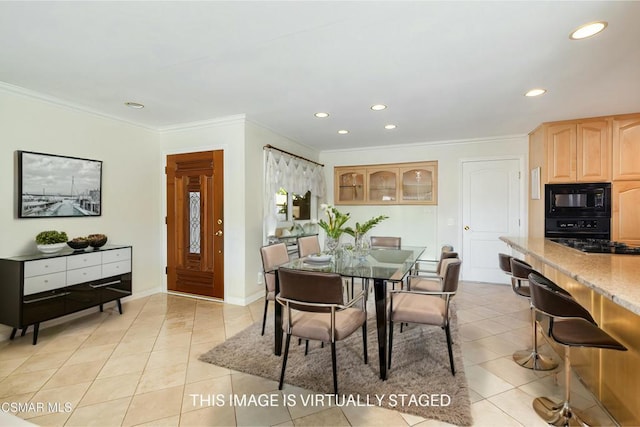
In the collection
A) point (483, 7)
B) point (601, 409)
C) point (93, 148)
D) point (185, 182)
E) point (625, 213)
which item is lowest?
point (601, 409)

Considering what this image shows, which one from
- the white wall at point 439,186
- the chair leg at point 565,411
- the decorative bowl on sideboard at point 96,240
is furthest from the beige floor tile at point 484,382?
the decorative bowl on sideboard at point 96,240

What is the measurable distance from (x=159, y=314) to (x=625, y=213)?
5.65 meters

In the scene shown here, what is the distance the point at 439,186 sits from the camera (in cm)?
517

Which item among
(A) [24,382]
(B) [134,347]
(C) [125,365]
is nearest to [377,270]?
(C) [125,365]

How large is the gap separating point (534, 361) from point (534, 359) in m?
0.02

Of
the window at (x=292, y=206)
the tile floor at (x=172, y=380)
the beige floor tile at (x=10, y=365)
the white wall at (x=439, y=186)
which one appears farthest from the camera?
the white wall at (x=439, y=186)

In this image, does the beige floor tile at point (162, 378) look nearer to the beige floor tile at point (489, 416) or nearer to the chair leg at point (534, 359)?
the beige floor tile at point (489, 416)

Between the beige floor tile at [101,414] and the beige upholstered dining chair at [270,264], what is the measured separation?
1.26 meters

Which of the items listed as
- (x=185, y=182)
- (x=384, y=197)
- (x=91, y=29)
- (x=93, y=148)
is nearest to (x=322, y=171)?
(x=384, y=197)

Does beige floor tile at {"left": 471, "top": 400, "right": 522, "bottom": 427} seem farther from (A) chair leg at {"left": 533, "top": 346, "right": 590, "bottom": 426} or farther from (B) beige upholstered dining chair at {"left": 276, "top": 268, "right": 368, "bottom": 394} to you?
(B) beige upholstered dining chair at {"left": 276, "top": 268, "right": 368, "bottom": 394}

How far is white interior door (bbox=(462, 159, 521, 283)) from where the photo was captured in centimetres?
478

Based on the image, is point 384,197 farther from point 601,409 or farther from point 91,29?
point 91,29

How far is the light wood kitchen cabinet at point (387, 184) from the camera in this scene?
5273mm

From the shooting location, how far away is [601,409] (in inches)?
73.5
